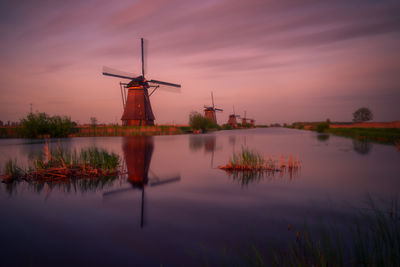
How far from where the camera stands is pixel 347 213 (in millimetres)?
5230

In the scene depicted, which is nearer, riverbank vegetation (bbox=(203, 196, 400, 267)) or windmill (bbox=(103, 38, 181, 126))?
riverbank vegetation (bbox=(203, 196, 400, 267))

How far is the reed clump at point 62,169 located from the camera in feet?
26.6

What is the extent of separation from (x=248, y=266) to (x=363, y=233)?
2624mm

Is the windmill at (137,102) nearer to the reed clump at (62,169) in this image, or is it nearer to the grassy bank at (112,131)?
the grassy bank at (112,131)

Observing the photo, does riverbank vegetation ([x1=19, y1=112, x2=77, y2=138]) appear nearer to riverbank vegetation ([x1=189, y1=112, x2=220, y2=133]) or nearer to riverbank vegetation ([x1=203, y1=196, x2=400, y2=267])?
riverbank vegetation ([x1=189, y1=112, x2=220, y2=133])

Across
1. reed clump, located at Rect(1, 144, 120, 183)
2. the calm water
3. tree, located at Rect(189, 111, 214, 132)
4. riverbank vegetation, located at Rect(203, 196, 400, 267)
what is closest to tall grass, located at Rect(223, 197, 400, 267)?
→ riverbank vegetation, located at Rect(203, 196, 400, 267)

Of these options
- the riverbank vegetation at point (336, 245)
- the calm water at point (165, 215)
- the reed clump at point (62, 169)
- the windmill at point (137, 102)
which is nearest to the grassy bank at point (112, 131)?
the windmill at point (137, 102)

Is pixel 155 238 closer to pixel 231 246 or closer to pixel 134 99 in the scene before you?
pixel 231 246

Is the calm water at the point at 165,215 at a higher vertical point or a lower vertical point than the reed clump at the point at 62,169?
lower

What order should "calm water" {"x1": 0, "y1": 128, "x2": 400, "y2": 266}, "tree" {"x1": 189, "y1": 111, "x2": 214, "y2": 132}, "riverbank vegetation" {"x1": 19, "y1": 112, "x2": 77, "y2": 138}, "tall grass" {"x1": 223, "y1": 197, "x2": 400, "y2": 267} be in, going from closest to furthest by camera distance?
"tall grass" {"x1": 223, "y1": 197, "x2": 400, "y2": 267} < "calm water" {"x1": 0, "y1": 128, "x2": 400, "y2": 266} < "riverbank vegetation" {"x1": 19, "y1": 112, "x2": 77, "y2": 138} < "tree" {"x1": 189, "y1": 111, "x2": 214, "y2": 132}

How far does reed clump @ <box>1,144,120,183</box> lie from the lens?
26.6 feet

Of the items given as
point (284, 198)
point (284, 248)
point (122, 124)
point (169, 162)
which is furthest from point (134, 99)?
point (284, 248)

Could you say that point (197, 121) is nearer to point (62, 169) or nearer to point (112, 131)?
point (112, 131)

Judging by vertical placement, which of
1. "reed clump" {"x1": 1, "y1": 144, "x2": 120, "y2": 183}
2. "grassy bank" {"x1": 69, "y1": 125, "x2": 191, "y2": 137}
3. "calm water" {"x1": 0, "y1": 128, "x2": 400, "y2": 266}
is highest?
"grassy bank" {"x1": 69, "y1": 125, "x2": 191, "y2": 137}
